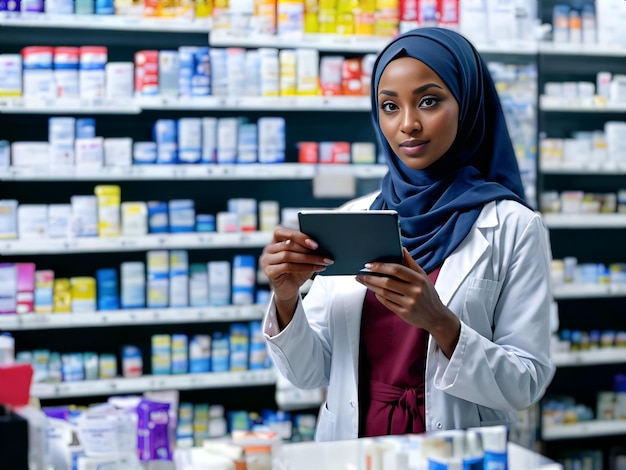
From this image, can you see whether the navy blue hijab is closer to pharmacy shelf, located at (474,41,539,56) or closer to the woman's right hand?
the woman's right hand

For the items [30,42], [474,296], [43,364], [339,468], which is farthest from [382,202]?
[30,42]

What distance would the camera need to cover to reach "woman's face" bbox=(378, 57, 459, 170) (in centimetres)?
163

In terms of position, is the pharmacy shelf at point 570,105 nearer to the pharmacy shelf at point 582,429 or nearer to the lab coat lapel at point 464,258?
the pharmacy shelf at point 582,429

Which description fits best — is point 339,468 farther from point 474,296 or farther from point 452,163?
point 452,163

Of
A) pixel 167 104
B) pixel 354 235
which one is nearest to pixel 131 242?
pixel 167 104

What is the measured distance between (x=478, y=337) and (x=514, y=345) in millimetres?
131

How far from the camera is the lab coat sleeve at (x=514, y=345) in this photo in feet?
4.90

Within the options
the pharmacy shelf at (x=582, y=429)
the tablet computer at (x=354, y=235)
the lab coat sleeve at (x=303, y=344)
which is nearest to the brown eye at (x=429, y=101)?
the tablet computer at (x=354, y=235)

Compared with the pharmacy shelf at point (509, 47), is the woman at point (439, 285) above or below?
below

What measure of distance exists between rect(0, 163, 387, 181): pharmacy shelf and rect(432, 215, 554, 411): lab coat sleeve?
2274 mm

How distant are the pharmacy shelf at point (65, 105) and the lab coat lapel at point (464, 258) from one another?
2408mm

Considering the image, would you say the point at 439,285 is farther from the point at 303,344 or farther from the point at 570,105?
the point at 570,105

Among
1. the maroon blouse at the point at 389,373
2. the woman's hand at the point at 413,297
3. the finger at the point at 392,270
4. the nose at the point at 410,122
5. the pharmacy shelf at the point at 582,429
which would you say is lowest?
the pharmacy shelf at the point at 582,429

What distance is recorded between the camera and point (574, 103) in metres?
4.07
